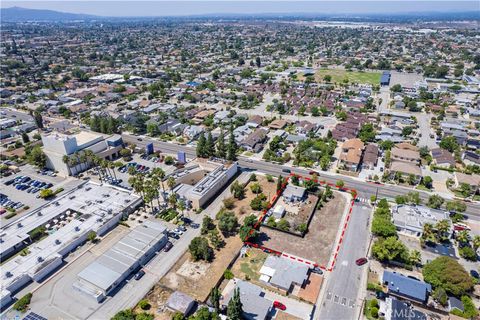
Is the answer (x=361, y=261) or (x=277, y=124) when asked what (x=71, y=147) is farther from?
(x=361, y=261)

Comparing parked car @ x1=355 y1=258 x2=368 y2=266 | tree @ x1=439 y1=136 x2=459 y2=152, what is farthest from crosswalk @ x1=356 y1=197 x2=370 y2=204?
tree @ x1=439 y1=136 x2=459 y2=152

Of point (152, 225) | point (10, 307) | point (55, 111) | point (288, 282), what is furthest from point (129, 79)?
point (288, 282)

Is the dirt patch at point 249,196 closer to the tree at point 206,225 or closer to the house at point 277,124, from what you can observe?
the tree at point 206,225

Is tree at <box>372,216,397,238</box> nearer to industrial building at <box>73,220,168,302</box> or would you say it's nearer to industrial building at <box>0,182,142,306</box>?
industrial building at <box>73,220,168,302</box>

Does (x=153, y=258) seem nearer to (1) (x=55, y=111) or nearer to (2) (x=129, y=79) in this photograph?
(1) (x=55, y=111)

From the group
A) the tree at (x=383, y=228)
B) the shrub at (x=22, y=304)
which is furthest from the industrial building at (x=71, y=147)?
the tree at (x=383, y=228)

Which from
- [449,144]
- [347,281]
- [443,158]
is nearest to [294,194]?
[347,281]
